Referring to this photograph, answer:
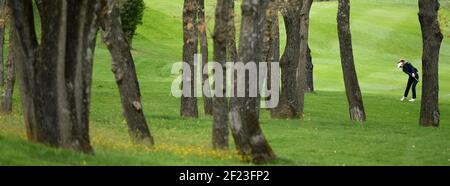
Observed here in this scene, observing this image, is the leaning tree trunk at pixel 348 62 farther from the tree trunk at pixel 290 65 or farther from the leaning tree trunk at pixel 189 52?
the leaning tree trunk at pixel 189 52

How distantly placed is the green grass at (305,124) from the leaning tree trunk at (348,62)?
29.8 inches

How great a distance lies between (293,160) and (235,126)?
176cm

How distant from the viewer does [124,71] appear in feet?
60.8

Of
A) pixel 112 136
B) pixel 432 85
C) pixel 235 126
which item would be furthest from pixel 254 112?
pixel 432 85

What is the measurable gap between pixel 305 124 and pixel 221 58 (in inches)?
349

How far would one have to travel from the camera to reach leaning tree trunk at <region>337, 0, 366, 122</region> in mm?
26703

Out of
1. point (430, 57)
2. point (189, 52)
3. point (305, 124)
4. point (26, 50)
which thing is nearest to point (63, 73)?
point (26, 50)

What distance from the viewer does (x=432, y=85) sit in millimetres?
25828

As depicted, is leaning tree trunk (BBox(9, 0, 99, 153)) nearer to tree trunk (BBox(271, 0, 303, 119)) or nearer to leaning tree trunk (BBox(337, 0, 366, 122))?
tree trunk (BBox(271, 0, 303, 119))

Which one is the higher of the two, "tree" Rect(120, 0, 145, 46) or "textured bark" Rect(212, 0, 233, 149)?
"textured bark" Rect(212, 0, 233, 149)

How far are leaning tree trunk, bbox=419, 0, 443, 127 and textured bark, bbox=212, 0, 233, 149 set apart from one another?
370 inches

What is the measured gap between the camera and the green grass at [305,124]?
15.2 meters

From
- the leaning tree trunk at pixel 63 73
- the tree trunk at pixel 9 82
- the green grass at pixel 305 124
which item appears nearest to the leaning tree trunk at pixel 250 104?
the green grass at pixel 305 124

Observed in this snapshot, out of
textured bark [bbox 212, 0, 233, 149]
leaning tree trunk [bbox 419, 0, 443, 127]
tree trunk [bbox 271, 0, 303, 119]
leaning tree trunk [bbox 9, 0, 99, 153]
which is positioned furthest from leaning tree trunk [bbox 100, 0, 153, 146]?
leaning tree trunk [bbox 419, 0, 443, 127]
